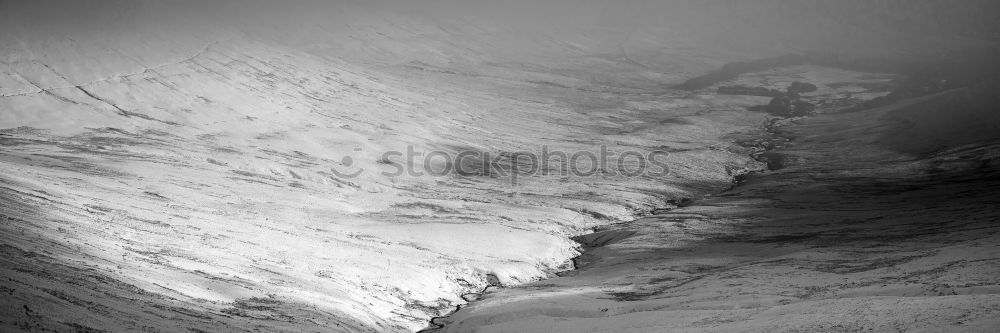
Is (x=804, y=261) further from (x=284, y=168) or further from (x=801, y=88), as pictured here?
(x=801, y=88)

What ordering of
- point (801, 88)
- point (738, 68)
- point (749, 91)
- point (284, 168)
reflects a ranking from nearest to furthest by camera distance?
1. point (284, 168)
2. point (749, 91)
3. point (801, 88)
4. point (738, 68)

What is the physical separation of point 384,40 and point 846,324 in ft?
321

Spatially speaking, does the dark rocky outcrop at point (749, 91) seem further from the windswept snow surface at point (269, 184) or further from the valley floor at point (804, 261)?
the valley floor at point (804, 261)

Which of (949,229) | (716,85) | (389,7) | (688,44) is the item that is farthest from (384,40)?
(949,229)

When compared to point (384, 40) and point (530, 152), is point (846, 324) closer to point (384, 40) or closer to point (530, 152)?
point (530, 152)

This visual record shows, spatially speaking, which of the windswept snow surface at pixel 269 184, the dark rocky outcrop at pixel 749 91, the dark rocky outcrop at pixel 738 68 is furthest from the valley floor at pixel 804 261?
the dark rocky outcrop at pixel 738 68

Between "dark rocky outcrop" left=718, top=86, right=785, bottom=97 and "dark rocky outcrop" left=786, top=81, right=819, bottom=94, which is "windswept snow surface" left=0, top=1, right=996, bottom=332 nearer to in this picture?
"dark rocky outcrop" left=718, top=86, right=785, bottom=97

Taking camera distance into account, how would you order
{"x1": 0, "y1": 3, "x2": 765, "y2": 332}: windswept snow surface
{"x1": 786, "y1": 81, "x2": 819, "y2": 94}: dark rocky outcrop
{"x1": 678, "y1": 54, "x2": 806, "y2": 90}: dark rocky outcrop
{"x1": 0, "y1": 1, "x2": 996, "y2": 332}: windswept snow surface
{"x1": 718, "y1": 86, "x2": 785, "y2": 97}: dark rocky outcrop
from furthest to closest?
{"x1": 678, "y1": 54, "x2": 806, "y2": 90}: dark rocky outcrop → {"x1": 786, "y1": 81, "x2": 819, "y2": 94}: dark rocky outcrop → {"x1": 718, "y1": 86, "x2": 785, "y2": 97}: dark rocky outcrop → {"x1": 0, "y1": 1, "x2": 996, "y2": 332}: windswept snow surface → {"x1": 0, "y1": 3, "x2": 765, "y2": 332}: windswept snow surface

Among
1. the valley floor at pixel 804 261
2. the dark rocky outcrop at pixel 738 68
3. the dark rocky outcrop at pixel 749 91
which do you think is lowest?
the valley floor at pixel 804 261

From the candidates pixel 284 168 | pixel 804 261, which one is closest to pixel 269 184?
pixel 284 168

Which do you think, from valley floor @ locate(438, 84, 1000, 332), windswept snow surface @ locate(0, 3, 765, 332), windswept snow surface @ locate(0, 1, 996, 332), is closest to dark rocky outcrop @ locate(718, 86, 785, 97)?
windswept snow surface @ locate(0, 1, 996, 332)

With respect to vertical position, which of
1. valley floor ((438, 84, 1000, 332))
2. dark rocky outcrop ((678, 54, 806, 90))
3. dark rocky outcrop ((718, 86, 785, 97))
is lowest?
valley floor ((438, 84, 1000, 332))

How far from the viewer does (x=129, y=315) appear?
62.6ft

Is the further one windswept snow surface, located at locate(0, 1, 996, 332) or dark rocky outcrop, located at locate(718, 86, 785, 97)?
dark rocky outcrop, located at locate(718, 86, 785, 97)
